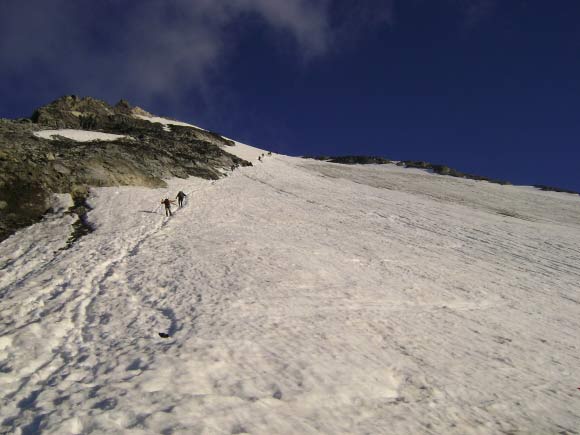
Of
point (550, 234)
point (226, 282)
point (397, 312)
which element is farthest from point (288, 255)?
point (550, 234)

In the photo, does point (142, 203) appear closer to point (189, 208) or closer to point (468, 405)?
point (189, 208)

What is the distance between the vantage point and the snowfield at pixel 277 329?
7625 mm

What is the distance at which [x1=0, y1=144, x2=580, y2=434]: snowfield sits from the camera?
7625 millimetres

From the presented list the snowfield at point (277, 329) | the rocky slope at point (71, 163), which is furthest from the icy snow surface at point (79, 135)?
the snowfield at point (277, 329)

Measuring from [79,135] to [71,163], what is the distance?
52.9 feet

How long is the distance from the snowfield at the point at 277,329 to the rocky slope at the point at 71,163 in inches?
108

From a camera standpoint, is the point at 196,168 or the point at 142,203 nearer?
the point at 142,203

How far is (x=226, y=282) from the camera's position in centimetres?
1427

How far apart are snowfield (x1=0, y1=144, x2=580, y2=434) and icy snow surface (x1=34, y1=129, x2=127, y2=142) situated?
724 inches

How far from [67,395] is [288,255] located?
1144cm

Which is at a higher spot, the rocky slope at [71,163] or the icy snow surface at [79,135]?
the icy snow surface at [79,135]

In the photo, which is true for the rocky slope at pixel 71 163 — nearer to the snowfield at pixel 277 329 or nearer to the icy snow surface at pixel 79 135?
the icy snow surface at pixel 79 135

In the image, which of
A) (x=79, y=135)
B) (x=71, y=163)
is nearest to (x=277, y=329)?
(x=71, y=163)

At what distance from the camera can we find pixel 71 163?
88.9ft
